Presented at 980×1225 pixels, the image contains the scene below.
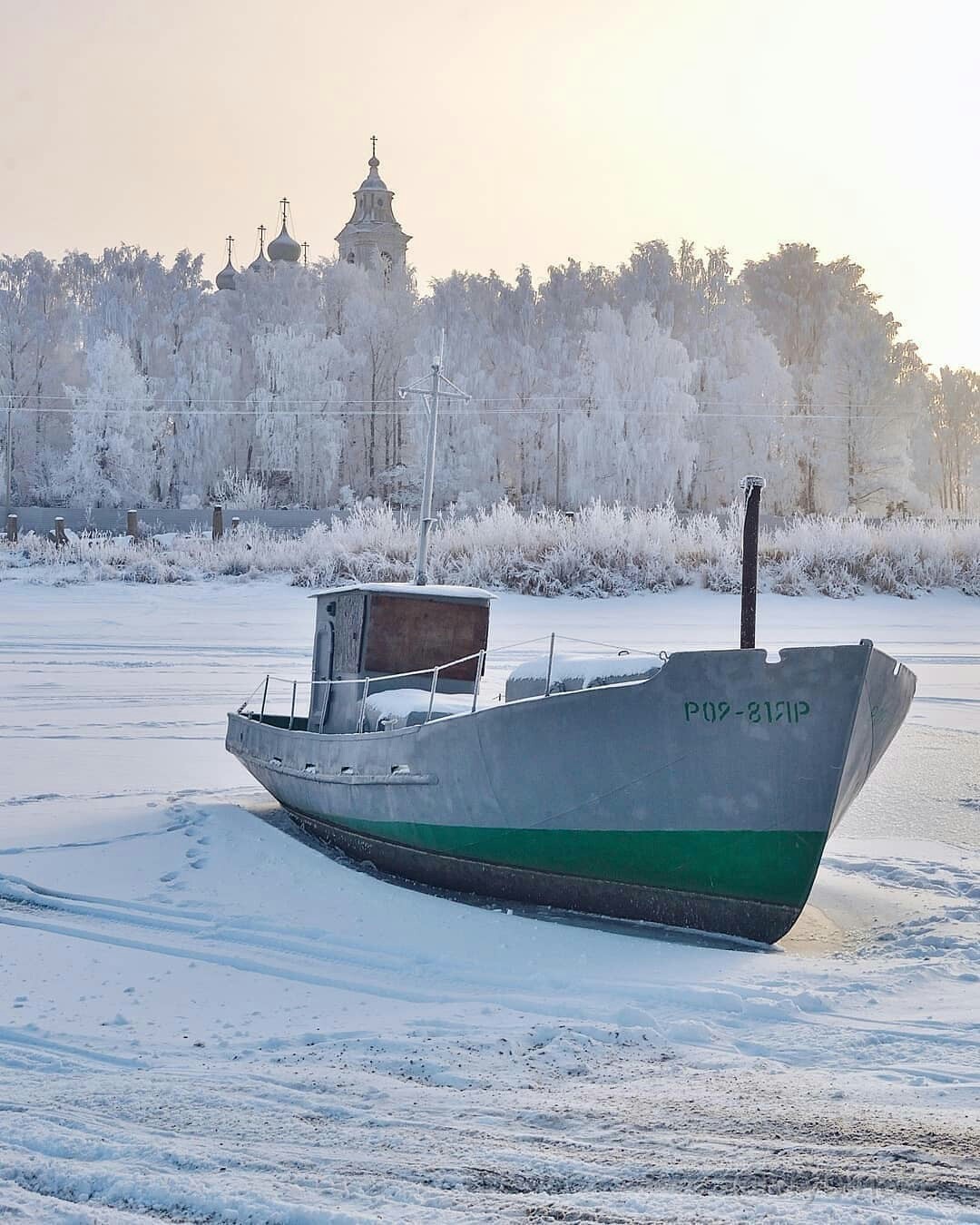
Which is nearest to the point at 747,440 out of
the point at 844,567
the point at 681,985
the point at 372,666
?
the point at 844,567

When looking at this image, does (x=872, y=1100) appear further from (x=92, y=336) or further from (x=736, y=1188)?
(x=92, y=336)

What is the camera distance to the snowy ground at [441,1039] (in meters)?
3.39

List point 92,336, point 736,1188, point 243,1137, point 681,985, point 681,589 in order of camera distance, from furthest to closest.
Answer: point 92,336 < point 681,589 < point 681,985 < point 243,1137 < point 736,1188

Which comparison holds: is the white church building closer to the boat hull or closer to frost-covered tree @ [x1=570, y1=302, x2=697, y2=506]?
frost-covered tree @ [x1=570, y1=302, x2=697, y2=506]

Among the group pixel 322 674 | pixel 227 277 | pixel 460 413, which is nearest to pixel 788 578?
pixel 322 674

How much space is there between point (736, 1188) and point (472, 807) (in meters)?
3.65

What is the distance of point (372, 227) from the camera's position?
250 feet

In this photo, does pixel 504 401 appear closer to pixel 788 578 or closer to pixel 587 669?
pixel 788 578

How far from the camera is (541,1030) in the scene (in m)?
4.80

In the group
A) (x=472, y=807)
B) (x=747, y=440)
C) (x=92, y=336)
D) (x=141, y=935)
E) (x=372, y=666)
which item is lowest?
(x=141, y=935)

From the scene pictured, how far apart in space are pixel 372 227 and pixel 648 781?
7454 cm

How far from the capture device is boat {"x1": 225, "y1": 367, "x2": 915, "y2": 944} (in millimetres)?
6113

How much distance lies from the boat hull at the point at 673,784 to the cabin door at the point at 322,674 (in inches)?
93.5

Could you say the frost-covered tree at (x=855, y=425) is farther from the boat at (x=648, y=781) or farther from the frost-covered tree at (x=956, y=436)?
the boat at (x=648, y=781)
